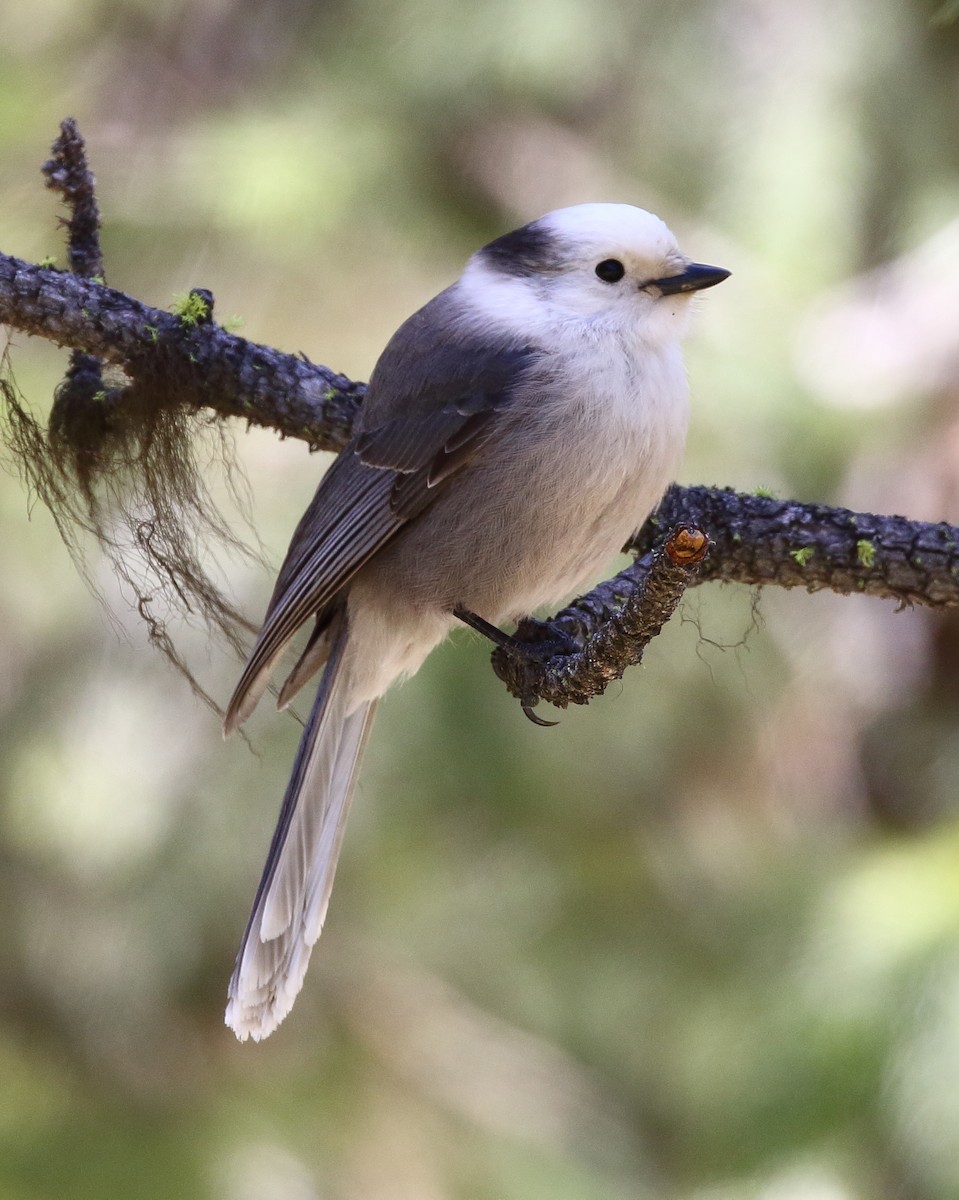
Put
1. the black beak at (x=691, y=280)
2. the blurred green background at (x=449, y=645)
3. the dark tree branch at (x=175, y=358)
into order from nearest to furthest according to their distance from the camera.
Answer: the dark tree branch at (x=175, y=358), the black beak at (x=691, y=280), the blurred green background at (x=449, y=645)

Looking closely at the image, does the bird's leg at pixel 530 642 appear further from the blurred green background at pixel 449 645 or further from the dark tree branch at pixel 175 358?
the blurred green background at pixel 449 645

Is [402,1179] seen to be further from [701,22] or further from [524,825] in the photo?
[701,22]

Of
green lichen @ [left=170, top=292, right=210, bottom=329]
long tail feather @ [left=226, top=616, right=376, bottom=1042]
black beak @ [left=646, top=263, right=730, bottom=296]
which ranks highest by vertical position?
black beak @ [left=646, top=263, right=730, bottom=296]

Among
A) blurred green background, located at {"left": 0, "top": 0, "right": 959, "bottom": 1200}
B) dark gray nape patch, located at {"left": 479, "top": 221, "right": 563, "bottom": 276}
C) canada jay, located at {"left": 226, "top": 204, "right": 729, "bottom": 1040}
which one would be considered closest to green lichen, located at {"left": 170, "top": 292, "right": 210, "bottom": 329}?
canada jay, located at {"left": 226, "top": 204, "right": 729, "bottom": 1040}

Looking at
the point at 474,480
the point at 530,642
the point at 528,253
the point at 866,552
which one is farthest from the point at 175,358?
the point at 866,552

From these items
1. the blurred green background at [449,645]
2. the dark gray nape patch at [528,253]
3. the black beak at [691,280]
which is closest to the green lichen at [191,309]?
the dark gray nape patch at [528,253]

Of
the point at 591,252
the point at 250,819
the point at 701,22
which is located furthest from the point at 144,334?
the point at 701,22

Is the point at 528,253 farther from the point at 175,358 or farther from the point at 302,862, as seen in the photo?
the point at 302,862

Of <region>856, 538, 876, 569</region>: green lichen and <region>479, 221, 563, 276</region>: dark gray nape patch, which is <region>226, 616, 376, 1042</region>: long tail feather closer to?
<region>479, 221, 563, 276</region>: dark gray nape patch
